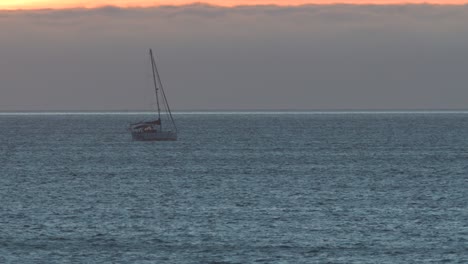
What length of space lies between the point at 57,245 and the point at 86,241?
6.00 feet

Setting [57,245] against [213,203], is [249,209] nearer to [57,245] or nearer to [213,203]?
[213,203]

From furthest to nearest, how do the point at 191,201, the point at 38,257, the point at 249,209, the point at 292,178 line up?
the point at 292,178, the point at 191,201, the point at 249,209, the point at 38,257

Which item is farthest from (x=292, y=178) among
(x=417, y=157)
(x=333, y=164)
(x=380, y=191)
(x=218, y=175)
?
(x=417, y=157)

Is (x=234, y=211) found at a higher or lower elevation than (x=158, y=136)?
higher

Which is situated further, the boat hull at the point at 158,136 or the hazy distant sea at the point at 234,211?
the boat hull at the point at 158,136

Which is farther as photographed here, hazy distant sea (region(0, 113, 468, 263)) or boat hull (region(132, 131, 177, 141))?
boat hull (region(132, 131, 177, 141))

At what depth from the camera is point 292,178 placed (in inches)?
3851

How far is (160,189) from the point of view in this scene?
283 feet

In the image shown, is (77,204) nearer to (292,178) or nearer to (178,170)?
(292,178)

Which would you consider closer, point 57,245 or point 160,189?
point 57,245

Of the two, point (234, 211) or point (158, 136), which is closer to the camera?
point (234, 211)

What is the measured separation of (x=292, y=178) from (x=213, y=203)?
2533 cm

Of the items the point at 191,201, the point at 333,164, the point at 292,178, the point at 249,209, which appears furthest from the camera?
the point at 333,164

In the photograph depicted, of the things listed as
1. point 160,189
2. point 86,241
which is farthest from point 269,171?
point 86,241
